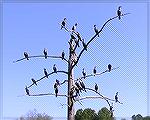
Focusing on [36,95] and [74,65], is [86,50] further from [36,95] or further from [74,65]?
[36,95]

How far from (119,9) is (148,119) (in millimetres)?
20567

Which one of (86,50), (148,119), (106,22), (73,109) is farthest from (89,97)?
(148,119)

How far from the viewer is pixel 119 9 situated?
693 centimetres

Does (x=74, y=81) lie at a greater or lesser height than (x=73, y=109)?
greater

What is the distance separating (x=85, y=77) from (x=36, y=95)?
3.07 ft

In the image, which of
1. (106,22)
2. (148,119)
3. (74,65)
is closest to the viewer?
(106,22)

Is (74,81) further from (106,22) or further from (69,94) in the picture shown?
(106,22)

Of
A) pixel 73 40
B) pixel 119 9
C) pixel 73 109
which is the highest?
pixel 119 9

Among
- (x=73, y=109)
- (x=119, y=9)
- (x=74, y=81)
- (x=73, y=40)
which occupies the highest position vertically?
(x=119, y=9)

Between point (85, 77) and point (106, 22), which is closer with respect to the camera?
point (106, 22)

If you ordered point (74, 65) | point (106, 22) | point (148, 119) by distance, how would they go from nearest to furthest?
point (106, 22) < point (74, 65) < point (148, 119)

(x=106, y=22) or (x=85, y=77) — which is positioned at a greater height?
(x=106, y=22)

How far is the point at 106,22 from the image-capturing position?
21.7 ft

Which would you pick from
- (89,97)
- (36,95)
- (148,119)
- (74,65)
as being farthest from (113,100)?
(148,119)
